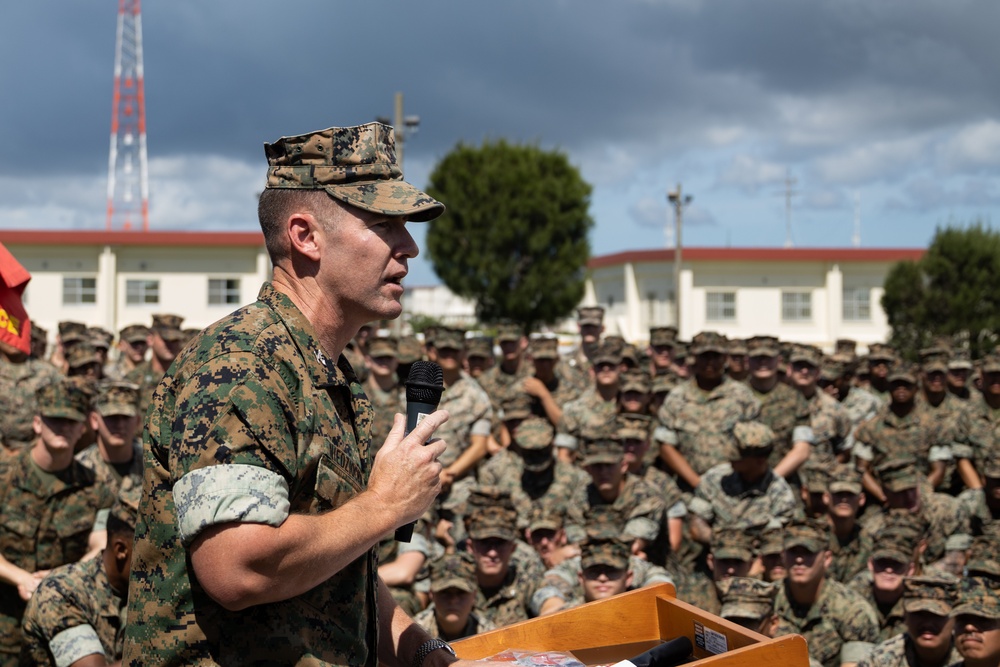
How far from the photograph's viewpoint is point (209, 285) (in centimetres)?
2938

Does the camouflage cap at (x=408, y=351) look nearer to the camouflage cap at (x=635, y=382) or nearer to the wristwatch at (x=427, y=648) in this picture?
the camouflage cap at (x=635, y=382)

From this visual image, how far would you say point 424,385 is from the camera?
2.12 meters

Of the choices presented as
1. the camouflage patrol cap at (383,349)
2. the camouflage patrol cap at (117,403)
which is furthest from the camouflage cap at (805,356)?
the camouflage patrol cap at (117,403)

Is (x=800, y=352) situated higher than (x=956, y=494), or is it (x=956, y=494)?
(x=800, y=352)

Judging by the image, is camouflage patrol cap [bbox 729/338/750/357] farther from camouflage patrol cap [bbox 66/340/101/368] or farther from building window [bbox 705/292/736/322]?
building window [bbox 705/292/736/322]

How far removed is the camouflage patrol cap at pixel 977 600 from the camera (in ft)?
14.1

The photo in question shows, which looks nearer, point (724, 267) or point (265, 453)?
point (265, 453)

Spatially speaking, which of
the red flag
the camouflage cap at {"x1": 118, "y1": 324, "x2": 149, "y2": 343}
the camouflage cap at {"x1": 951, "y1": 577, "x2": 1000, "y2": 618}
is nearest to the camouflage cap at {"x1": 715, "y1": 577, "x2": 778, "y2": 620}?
the camouflage cap at {"x1": 951, "y1": 577, "x2": 1000, "y2": 618}

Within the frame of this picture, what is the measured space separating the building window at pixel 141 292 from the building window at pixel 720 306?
17003mm

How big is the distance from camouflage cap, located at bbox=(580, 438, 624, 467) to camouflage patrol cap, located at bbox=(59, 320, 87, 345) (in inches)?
248

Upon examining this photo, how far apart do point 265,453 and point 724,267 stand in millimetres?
32931

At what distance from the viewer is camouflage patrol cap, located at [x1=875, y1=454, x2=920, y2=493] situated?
662 centimetres

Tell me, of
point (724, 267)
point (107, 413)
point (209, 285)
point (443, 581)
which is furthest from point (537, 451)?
point (724, 267)

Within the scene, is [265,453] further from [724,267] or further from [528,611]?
[724,267]
